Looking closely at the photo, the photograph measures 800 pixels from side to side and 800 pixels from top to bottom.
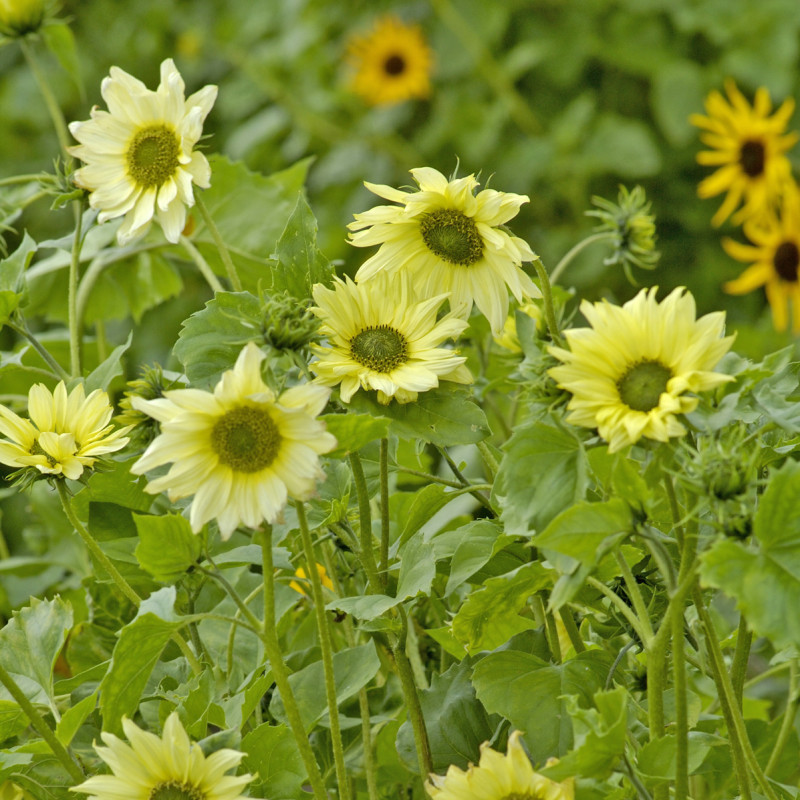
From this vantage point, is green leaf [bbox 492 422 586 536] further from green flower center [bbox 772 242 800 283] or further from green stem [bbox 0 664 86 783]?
green flower center [bbox 772 242 800 283]

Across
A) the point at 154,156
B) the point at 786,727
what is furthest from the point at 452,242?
the point at 786,727

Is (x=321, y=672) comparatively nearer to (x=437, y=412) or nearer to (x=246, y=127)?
(x=437, y=412)

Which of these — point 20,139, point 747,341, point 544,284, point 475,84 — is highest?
point 20,139

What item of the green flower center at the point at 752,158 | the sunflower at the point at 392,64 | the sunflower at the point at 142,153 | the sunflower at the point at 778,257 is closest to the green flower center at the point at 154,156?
the sunflower at the point at 142,153

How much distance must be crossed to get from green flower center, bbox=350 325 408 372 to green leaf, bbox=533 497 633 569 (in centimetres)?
9

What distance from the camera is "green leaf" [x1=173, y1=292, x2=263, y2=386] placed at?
34 cm

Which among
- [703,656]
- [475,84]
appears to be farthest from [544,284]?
[475,84]

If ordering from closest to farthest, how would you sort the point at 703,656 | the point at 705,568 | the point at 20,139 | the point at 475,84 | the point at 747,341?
1. the point at 705,568
2. the point at 703,656
3. the point at 747,341
4. the point at 475,84
5. the point at 20,139

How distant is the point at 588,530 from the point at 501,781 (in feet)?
0.24

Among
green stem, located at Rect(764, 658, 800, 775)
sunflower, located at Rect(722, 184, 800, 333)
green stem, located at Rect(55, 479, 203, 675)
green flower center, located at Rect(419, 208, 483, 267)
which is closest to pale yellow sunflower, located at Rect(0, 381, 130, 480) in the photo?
green stem, located at Rect(55, 479, 203, 675)

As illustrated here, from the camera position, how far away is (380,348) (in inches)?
13.4

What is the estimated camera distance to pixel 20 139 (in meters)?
1.86

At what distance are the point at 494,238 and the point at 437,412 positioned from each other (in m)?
0.06

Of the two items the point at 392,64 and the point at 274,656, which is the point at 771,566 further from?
the point at 392,64
